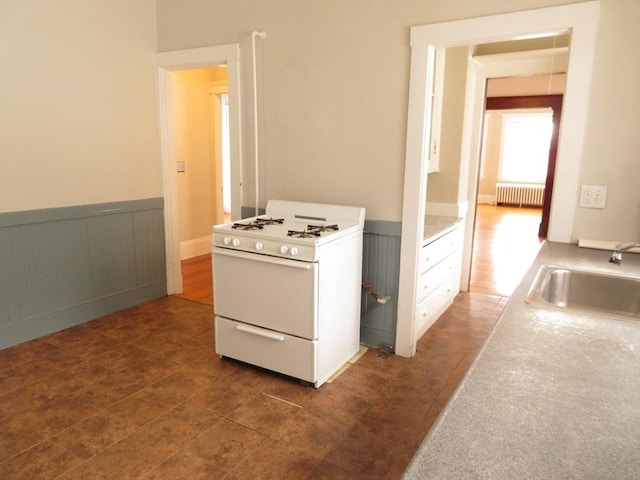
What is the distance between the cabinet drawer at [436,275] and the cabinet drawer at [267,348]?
980 millimetres

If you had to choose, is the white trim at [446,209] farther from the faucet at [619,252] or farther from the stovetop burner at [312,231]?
the faucet at [619,252]

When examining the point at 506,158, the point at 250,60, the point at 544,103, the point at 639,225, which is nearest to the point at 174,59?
the point at 250,60

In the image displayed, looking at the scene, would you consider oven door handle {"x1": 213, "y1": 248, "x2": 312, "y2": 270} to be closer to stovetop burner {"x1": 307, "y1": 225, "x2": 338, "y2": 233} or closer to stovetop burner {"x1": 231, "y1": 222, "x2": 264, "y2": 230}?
stovetop burner {"x1": 231, "y1": 222, "x2": 264, "y2": 230}

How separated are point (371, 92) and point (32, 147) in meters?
2.36

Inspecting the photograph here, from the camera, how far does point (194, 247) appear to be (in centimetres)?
558

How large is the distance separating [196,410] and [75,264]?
1.76 meters

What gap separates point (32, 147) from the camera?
3.00 metres

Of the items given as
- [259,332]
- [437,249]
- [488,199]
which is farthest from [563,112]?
[488,199]

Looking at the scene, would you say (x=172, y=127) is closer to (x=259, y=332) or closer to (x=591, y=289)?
(x=259, y=332)

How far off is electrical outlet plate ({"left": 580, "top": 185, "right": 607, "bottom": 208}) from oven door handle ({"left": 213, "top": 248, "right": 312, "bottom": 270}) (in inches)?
57.5

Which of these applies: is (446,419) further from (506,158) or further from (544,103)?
(506,158)

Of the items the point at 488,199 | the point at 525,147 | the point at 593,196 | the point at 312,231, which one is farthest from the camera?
the point at 488,199

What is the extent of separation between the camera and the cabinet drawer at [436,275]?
10.2 feet

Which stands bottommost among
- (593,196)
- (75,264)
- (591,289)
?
(75,264)
